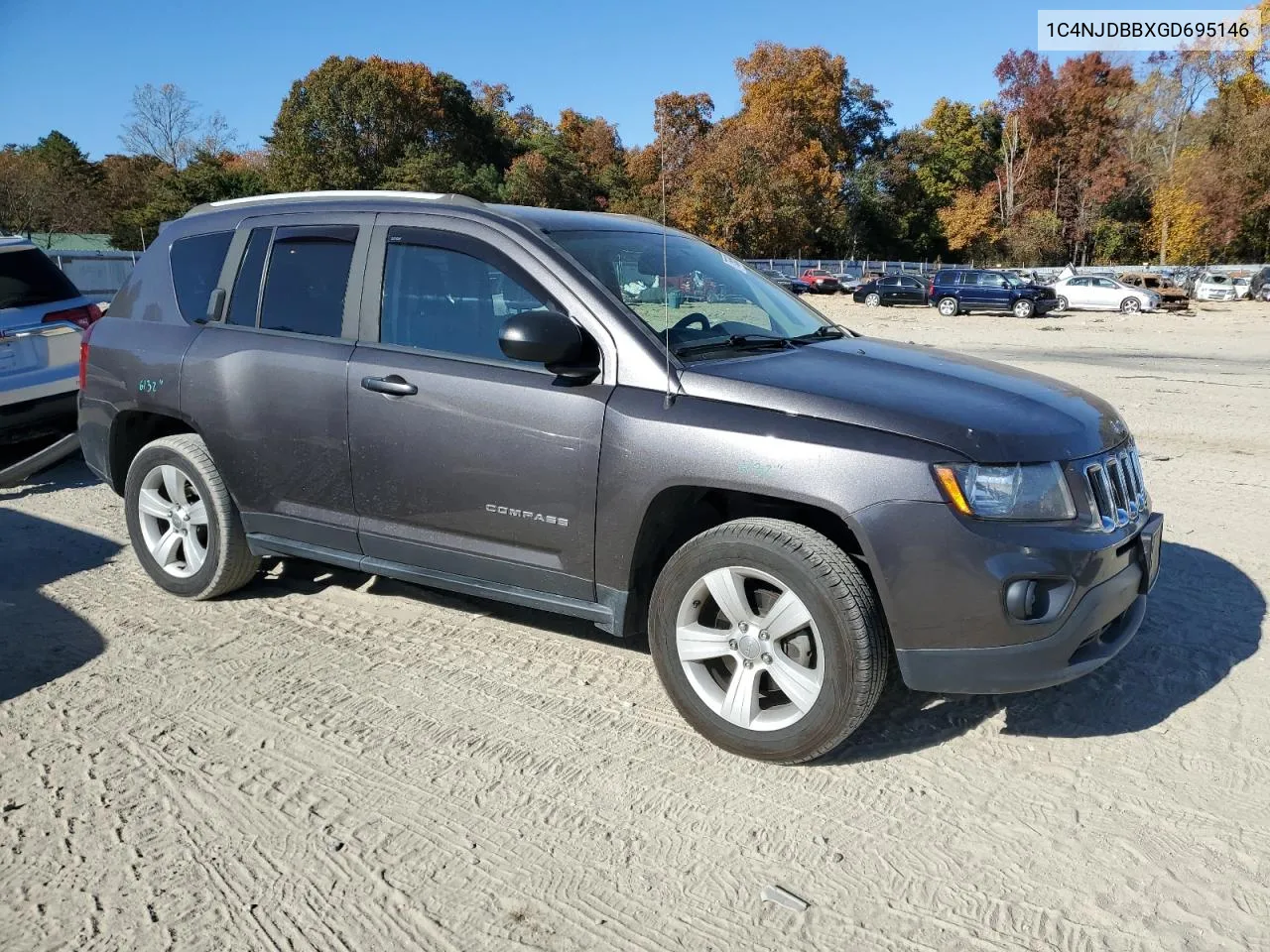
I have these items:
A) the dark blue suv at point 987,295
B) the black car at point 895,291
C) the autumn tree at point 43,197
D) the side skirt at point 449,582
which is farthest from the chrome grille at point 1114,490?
the autumn tree at point 43,197

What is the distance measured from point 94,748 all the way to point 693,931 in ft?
7.27

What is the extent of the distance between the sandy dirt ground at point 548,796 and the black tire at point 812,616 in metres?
0.13

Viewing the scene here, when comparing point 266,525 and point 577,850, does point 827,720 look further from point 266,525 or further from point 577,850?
point 266,525

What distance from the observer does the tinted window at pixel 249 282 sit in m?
4.53

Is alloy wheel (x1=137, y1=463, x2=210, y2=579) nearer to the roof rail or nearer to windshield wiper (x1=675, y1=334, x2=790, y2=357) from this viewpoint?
the roof rail

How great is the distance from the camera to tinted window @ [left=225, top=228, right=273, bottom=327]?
14.9 ft

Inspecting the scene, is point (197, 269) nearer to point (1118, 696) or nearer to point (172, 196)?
point (1118, 696)

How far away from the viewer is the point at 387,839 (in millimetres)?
2898

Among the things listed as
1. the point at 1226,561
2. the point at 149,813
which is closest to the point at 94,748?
the point at 149,813

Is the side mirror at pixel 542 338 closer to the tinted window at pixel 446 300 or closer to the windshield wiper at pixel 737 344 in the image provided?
the tinted window at pixel 446 300

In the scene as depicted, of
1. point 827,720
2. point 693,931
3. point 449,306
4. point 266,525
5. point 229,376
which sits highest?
point 449,306

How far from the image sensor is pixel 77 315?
7562 millimetres

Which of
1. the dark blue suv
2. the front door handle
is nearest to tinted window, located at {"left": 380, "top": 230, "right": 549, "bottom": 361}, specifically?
the front door handle

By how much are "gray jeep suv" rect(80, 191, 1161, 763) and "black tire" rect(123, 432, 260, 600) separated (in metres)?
0.02
